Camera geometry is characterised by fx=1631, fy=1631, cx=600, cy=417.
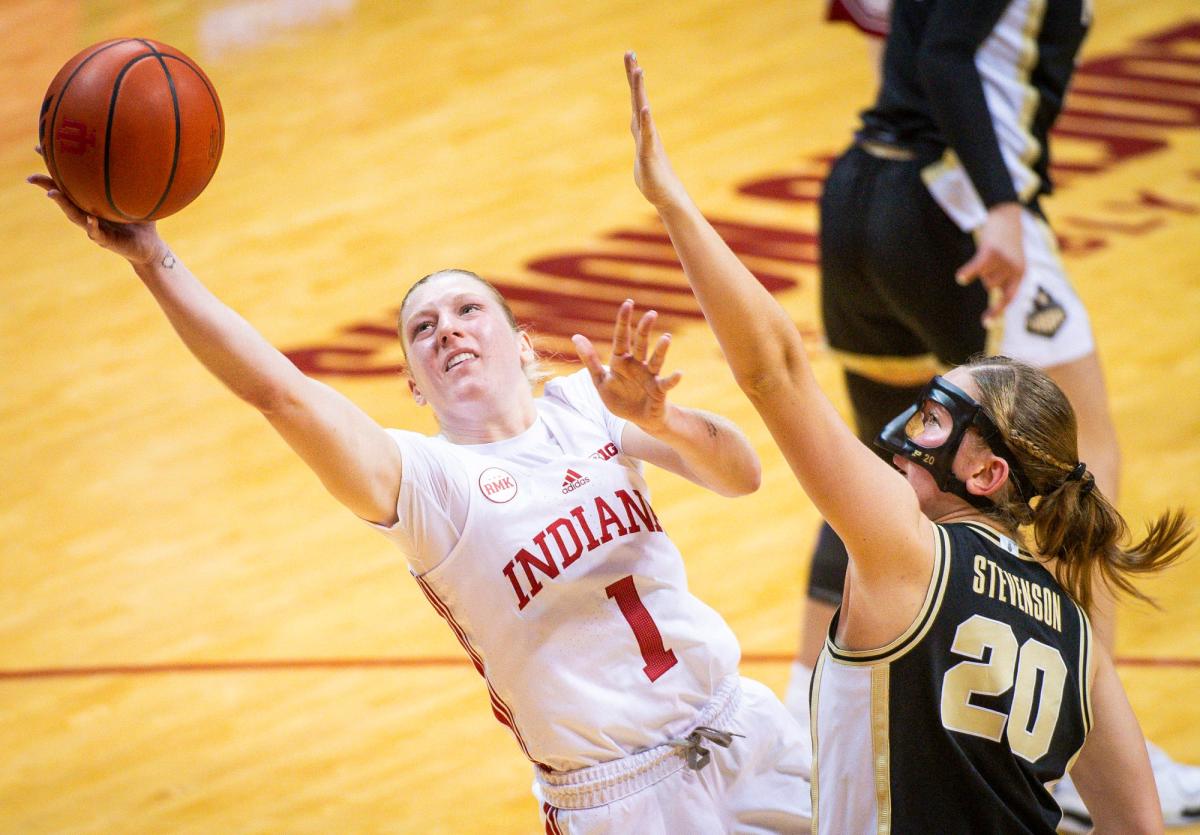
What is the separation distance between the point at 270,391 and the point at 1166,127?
297 inches

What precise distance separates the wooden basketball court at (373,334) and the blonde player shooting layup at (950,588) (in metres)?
1.87

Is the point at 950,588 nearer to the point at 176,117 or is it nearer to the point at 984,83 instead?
the point at 176,117

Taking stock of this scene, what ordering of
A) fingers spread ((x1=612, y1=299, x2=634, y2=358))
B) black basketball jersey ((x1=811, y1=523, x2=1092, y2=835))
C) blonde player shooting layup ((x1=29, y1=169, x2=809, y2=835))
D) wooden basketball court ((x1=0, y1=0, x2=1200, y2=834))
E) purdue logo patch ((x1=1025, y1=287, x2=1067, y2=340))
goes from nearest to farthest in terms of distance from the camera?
black basketball jersey ((x1=811, y1=523, x2=1092, y2=835)) < fingers spread ((x1=612, y1=299, x2=634, y2=358)) < blonde player shooting layup ((x1=29, y1=169, x2=809, y2=835)) < purdue logo patch ((x1=1025, y1=287, x2=1067, y2=340)) < wooden basketball court ((x1=0, y1=0, x2=1200, y2=834))

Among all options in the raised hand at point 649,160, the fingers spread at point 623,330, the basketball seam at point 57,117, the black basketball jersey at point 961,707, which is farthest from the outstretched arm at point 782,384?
the basketball seam at point 57,117

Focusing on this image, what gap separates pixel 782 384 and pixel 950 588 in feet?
1.41

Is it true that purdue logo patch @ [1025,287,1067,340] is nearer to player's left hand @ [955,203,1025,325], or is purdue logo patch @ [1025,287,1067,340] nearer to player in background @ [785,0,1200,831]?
player in background @ [785,0,1200,831]

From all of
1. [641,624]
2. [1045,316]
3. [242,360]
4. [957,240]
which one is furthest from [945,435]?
[957,240]

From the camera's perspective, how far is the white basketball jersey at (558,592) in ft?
9.64

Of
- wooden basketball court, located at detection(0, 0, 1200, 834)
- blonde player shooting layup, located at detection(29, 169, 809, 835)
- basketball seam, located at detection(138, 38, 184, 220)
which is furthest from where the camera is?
wooden basketball court, located at detection(0, 0, 1200, 834)

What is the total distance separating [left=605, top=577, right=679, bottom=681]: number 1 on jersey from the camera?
9.90ft

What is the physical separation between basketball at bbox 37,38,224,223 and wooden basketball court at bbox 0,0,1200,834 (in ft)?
7.33

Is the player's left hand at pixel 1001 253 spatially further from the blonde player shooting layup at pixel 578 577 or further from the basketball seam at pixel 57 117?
the basketball seam at pixel 57 117

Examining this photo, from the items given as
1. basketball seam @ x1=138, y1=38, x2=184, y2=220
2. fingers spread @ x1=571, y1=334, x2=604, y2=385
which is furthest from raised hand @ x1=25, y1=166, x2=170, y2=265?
fingers spread @ x1=571, y1=334, x2=604, y2=385

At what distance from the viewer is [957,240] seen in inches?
167
